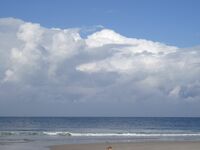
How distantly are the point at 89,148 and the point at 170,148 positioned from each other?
625 centimetres

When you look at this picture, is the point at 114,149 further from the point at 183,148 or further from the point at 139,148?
the point at 183,148

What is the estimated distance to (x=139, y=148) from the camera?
A: 34.6 meters

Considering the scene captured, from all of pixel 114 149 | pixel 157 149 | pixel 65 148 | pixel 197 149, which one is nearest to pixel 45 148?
pixel 65 148

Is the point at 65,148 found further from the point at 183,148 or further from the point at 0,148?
the point at 183,148

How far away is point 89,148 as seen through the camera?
34.5m

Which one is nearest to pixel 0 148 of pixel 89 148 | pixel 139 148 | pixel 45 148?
pixel 45 148

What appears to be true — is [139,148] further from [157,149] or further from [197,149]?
[197,149]

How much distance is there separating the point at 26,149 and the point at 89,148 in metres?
4.83

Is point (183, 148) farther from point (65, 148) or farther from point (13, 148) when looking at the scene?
point (13, 148)

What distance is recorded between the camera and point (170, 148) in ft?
112

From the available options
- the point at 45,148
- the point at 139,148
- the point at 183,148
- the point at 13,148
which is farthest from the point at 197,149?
the point at 13,148

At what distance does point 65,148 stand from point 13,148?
13.2 feet

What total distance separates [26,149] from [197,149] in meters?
12.9

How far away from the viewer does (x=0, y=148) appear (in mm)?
34500
